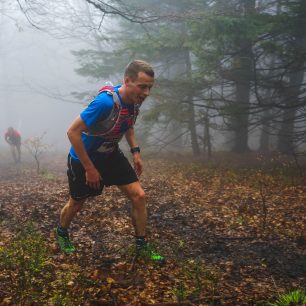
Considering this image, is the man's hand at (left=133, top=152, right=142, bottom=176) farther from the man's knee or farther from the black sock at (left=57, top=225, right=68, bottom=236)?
the black sock at (left=57, top=225, right=68, bottom=236)

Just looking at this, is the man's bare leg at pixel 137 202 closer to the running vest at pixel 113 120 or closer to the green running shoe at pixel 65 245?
the running vest at pixel 113 120

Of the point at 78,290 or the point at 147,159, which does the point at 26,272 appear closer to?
the point at 78,290

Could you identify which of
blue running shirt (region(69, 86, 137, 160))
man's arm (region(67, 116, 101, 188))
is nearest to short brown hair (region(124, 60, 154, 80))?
blue running shirt (region(69, 86, 137, 160))

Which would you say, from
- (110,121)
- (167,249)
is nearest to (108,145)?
(110,121)

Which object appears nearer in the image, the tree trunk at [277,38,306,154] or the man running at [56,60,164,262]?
the man running at [56,60,164,262]

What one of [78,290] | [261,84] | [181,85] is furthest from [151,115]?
[78,290]

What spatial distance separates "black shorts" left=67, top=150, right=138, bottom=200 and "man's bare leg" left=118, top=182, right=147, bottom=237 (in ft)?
0.27

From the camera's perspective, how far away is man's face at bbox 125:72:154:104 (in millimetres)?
4277

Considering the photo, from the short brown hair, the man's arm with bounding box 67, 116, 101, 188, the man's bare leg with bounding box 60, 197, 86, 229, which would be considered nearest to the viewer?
the man's arm with bounding box 67, 116, 101, 188

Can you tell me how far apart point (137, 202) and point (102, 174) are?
0.59 meters

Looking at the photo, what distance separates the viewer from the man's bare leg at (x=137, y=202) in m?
4.73

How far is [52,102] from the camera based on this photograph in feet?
287

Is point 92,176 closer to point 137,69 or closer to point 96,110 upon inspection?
point 96,110

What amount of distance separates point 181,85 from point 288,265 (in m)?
9.88
